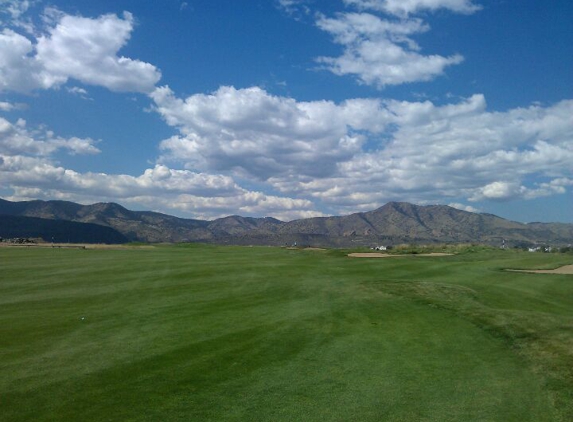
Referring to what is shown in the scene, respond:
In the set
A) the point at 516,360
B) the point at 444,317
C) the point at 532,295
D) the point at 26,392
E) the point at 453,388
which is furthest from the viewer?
the point at 532,295

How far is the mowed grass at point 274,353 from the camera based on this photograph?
9688 mm

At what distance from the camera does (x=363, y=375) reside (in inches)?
470

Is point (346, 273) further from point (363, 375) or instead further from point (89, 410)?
point (89, 410)

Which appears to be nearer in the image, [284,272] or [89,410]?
[89,410]

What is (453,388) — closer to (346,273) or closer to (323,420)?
(323,420)

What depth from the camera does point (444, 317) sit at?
20.1 metres

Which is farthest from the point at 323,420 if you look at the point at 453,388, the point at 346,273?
the point at 346,273

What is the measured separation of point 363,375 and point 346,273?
77.0 feet

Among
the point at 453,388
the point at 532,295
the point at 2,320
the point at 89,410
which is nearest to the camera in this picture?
the point at 89,410

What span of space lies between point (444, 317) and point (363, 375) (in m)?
9.62

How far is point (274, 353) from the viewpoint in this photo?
1342 cm

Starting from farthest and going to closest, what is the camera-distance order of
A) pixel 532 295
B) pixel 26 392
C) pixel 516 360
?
pixel 532 295, pixel 516 360, pixel 26 392

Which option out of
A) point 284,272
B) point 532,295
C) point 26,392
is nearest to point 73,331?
point 26,392

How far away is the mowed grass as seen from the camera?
31.8ft
